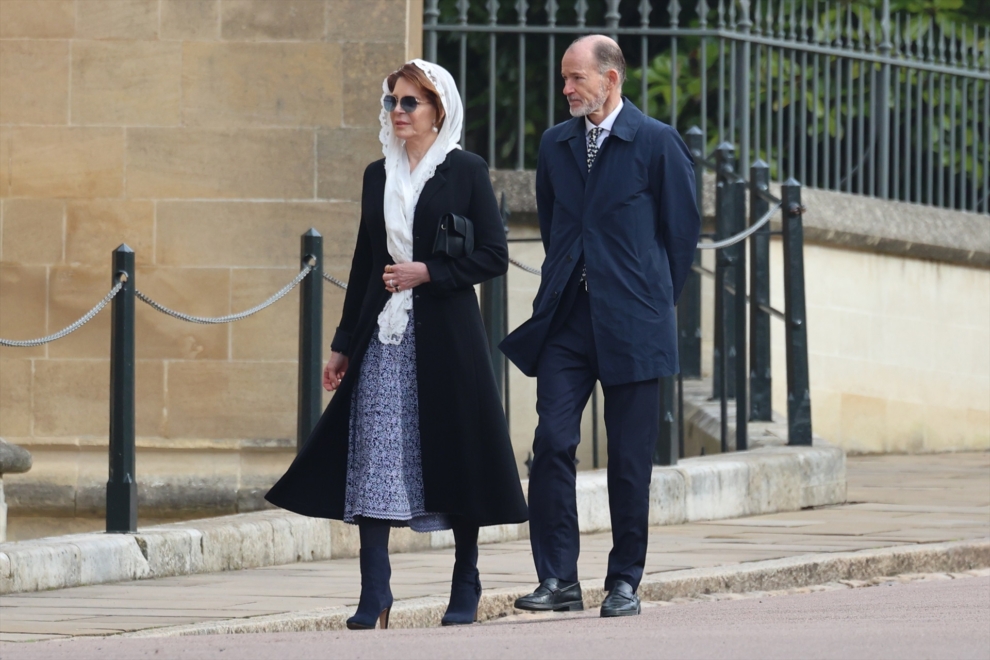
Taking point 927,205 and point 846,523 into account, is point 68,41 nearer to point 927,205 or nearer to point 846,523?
point 846,523

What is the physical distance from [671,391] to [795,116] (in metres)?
3.69

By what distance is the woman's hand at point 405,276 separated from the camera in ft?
19.0

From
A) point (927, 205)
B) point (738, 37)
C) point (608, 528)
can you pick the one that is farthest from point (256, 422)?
point (927, 205)

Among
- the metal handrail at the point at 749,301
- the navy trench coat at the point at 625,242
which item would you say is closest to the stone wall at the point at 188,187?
the metal handrail at the point at 749,301

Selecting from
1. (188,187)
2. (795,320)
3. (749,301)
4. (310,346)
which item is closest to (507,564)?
(310,346)

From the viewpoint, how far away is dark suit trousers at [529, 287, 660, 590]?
230 inches

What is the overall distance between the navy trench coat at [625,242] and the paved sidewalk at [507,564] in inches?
46.1

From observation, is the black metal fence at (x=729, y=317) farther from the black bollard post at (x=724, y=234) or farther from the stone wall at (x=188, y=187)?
the stone wall at (x=188, y=187)

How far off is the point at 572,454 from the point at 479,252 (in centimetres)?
62

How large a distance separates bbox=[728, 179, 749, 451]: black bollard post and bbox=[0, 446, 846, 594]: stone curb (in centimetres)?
26

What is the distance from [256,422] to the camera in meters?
9.91

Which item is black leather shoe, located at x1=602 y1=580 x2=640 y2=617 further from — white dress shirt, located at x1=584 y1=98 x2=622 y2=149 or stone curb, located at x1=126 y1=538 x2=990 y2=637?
white dress shirt, located at x1=584 y1=98 x2=622 y2=149

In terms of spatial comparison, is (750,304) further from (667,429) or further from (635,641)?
(635,641)

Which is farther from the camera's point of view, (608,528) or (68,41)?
(68,41)
